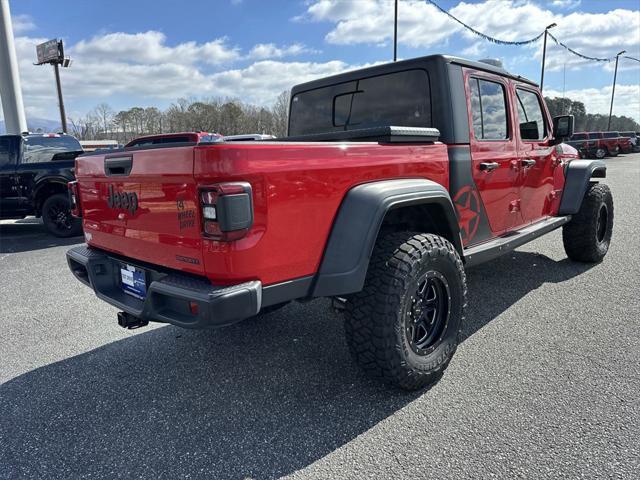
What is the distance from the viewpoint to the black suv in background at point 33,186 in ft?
26.7

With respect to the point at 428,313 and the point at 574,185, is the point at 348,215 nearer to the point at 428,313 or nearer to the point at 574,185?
the point at 428,313

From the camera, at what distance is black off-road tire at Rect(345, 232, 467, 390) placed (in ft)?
8.11

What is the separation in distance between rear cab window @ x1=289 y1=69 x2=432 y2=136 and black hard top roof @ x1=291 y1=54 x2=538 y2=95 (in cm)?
4

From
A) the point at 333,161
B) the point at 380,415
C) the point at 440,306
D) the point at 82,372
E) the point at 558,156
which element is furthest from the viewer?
the point at 558,156

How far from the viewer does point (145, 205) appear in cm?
240

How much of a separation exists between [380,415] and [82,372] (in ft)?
6.77

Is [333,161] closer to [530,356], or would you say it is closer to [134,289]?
[134,289]

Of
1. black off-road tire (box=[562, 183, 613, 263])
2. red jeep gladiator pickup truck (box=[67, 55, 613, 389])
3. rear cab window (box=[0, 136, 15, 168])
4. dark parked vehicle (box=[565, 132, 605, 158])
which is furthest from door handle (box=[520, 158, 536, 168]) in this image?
dark parked vehicle (box=[565, 132, 605, 158])

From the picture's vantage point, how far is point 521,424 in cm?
238

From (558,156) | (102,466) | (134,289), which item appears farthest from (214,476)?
(558,156)

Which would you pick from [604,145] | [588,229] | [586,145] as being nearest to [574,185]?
[588,229]

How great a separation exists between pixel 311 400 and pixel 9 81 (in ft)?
54.9

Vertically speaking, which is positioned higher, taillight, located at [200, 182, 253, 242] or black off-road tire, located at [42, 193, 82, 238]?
taillight, located at [200, 182, 253, 242]

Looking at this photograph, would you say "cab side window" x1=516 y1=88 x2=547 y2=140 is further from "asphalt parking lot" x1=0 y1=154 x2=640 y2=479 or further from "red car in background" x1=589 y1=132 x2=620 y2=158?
"red car in background" x1=589 y1=132 x2=620 y2=158
